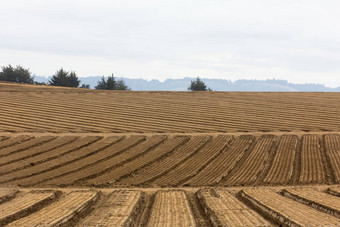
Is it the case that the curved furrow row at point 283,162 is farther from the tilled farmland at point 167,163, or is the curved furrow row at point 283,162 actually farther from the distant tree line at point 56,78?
the distant tree line at point 56,78

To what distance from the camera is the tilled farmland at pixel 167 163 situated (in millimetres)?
11680

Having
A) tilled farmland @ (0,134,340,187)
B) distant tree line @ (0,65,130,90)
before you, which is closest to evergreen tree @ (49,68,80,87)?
distant tree line @ (0,65,130,90)

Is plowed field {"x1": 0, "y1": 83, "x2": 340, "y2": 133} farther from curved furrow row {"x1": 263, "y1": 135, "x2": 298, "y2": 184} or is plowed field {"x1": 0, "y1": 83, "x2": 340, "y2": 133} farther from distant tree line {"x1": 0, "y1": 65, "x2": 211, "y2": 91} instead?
distant tree line {"x1": 0, "y1": 65, "x2": 211, "y2": 91}

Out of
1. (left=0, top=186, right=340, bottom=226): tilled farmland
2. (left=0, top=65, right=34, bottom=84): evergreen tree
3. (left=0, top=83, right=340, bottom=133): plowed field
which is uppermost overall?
(left=0, top=65, right=34, bottom=84): evergreen tree

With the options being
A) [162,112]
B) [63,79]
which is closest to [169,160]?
[162,112]

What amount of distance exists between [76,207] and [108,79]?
70.3 metres

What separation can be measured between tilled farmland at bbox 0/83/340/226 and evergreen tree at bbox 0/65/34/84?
45152 millimetres

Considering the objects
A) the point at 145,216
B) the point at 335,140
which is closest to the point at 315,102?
the point at 335,140

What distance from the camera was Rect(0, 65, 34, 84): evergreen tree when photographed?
252 feet

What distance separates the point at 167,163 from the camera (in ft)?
64.7

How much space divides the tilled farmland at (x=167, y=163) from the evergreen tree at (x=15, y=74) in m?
45.2

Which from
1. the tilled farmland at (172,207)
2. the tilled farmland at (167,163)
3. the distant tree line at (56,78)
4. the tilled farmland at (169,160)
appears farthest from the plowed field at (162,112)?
the distant tree line at (56,78)

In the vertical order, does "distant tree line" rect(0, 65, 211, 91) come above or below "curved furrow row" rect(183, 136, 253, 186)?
above

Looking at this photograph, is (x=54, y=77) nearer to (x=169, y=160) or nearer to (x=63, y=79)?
(x=63, y=79)
